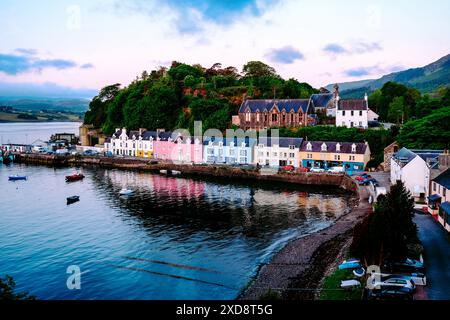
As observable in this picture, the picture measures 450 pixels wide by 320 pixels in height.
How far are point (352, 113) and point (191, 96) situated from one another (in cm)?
3503

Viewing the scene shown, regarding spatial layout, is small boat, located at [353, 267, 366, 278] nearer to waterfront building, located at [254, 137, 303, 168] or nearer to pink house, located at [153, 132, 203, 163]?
waterfront building, located at [254, 137, 303, 168]

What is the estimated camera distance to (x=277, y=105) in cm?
6712

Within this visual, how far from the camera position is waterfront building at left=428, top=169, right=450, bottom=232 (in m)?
25.5

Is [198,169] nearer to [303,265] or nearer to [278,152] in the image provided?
[278,152]

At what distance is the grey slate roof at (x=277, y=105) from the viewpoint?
213 feet

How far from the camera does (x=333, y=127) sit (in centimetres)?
5900

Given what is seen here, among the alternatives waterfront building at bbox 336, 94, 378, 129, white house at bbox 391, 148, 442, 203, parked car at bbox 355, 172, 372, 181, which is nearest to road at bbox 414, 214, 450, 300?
white house at bbox 391, 148, 442, 203

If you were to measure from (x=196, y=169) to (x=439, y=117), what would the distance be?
3328cm

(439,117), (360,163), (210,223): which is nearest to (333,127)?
(360,163)

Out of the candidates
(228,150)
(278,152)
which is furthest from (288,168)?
(228,150)

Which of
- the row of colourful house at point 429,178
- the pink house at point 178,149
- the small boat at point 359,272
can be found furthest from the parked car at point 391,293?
the pink house at point 178,149

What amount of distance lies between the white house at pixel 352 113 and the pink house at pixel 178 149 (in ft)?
72.9

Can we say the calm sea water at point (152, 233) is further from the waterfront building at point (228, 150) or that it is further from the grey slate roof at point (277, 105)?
the grey slate roof at point (277, 105)
